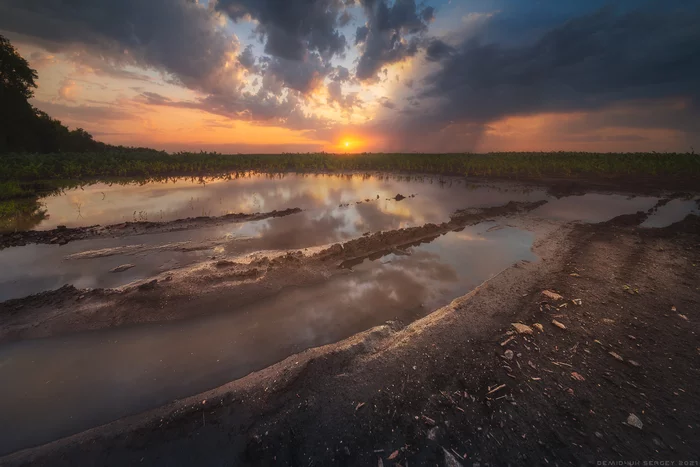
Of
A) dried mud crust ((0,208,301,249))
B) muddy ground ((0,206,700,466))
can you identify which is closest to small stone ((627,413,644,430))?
muddy ground ((0,206,700,466))

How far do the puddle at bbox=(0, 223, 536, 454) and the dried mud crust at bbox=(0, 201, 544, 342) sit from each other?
277 millimetres

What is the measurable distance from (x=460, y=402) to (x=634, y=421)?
187 cm

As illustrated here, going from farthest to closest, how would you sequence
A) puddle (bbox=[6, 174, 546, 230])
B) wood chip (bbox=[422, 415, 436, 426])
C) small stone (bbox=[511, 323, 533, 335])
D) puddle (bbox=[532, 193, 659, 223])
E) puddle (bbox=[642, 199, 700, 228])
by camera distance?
puddle (bbox=[532, 193, 659, 223]), puddle (bbox=[642, 199, 700, 228]), puddle (bbox=[6, 174, 546, 230]), small stone (bbox=[511, 323, 533, 335]), wood chip (bbox=[422, 415, 436, 426])

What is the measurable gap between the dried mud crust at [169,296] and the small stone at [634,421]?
17.4ft

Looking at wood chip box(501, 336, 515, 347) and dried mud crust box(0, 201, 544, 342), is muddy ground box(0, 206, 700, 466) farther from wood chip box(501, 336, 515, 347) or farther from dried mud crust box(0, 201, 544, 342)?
dried mud crust box(0, 201, 544, 342)

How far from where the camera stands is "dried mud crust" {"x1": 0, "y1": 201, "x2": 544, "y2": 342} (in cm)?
463

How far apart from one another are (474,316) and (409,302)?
1.28 m

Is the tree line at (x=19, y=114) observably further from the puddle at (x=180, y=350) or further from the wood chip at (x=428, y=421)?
the wood chip at (x=428, y=421)

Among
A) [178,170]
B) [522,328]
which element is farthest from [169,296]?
[178,170]

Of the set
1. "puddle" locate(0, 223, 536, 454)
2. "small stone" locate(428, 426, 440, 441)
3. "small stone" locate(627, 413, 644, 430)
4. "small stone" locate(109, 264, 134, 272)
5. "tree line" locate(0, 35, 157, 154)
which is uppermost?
"tree line" locate(0, 35, 157, 154)

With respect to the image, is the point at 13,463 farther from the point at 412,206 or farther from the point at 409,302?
the point at 412,206

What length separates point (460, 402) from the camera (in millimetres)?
3172

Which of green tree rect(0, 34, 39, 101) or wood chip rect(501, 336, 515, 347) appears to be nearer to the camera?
wood chip rect(501, 336, 515, 347)

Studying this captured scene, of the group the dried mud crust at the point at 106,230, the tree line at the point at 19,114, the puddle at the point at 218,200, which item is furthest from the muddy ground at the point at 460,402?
the tree line at the point at 19,114
